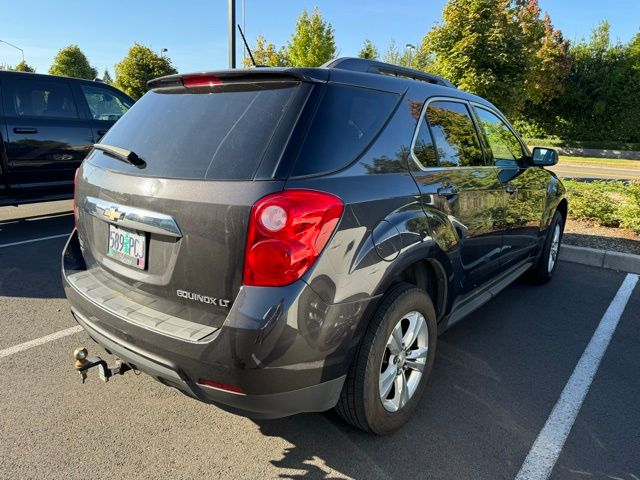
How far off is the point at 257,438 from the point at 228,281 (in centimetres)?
101

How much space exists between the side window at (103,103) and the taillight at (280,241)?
6.13 m

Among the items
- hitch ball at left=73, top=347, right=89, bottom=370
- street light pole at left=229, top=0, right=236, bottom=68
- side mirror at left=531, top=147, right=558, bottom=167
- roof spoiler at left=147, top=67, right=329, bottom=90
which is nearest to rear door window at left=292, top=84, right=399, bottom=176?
roof spoiler at left=147, top=67, right=329, bottom=90

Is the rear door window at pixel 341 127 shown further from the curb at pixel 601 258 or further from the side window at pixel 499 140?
the curb at pixel 601 258

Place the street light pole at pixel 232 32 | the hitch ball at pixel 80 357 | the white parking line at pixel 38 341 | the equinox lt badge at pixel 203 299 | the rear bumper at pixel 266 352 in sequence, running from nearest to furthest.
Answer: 1. the rear bumper at pixel 266 352
2. the equinox lt badge at pixel 203 299
3. the hitch ball at pixel 80 357
4. the white parking line at pixel 38 341
5. the street light pole at pixel 232 32

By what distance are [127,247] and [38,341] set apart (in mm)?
1757

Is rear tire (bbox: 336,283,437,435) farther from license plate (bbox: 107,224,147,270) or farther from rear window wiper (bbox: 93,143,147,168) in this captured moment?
rear window wiper (bbox: 93,143,147,168)

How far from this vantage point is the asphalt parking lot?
223 cm

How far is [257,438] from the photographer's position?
2.44 meters

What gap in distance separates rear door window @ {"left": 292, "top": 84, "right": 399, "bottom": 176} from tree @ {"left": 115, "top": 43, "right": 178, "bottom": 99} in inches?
1349

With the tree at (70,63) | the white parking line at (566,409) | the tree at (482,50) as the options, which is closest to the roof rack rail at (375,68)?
the white parking line at (566,409)

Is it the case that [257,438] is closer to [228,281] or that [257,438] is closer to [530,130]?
[228,281]

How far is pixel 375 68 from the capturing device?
2.81m

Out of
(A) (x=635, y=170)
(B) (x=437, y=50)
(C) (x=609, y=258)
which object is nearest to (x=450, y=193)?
(C) (x=609, y=258)

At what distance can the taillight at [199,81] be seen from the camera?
2317 mm
